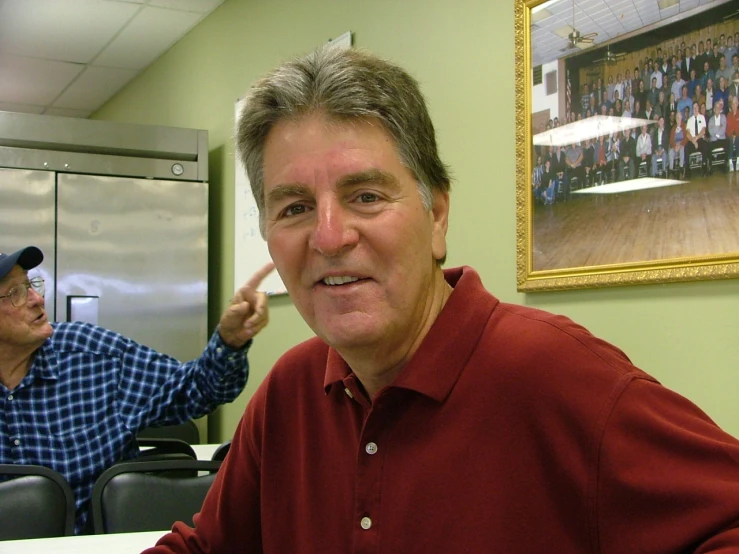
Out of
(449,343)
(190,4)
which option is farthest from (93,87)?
(449,343)

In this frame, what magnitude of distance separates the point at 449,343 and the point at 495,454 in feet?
0.50

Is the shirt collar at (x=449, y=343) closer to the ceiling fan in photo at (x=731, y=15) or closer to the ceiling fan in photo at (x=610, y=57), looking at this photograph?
the ceiling fan in photo at (x=731, y=15)

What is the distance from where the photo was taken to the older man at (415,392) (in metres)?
0.82

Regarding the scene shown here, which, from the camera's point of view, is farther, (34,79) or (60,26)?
(34,79)

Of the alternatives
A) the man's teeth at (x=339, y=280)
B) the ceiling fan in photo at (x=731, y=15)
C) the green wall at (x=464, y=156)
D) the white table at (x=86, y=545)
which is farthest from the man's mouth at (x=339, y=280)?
the ceiling fan in photo at (x=731, y=15)

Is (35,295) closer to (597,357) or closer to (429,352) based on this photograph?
(429,352)

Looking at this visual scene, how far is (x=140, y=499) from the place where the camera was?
1.90m

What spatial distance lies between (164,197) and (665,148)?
2914 mm

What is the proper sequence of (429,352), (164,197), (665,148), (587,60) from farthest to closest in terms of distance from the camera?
(164,197) → (587,60) → (665,148) → (429,352)

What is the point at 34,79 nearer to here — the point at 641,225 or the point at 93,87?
the point at 93,87

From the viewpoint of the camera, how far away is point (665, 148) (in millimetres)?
1964

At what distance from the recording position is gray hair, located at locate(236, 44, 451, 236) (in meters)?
1.02

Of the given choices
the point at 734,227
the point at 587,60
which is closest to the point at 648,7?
the point at 587,60

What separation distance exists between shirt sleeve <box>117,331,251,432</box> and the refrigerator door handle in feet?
5.54
